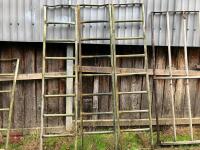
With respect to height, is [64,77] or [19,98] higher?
[64,77]

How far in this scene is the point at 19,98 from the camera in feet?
24.9

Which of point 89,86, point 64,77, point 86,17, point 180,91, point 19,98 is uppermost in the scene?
point 86,17

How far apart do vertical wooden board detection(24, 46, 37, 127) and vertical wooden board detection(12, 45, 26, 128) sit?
0.24 ft

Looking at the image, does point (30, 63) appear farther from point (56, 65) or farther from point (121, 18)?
point (121, 18)

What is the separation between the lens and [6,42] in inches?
293

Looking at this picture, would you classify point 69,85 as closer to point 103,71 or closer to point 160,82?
point 103,71

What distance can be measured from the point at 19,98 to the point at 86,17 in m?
2.16

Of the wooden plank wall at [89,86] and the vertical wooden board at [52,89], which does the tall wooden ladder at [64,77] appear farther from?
the wooden plank wall at [89,86]

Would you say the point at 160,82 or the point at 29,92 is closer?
the point at 29,92

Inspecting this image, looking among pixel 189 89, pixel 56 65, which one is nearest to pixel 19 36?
pixel 56 65

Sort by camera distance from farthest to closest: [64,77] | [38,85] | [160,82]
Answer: [160,82], [38,85], [64,77]

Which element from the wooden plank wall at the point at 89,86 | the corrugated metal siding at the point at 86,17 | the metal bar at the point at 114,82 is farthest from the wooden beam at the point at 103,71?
the corrugated metal siding at the point at 86,17

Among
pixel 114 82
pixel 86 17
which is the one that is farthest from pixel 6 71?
pixel 114 82

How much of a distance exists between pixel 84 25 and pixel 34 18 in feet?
3.25
